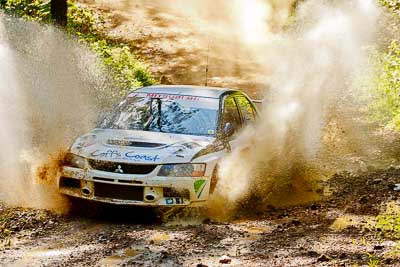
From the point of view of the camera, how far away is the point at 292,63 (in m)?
19.1

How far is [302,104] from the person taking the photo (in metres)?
13.3

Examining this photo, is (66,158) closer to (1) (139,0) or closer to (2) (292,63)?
(2) (292,63)

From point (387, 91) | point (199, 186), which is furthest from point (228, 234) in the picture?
point (387, 91)

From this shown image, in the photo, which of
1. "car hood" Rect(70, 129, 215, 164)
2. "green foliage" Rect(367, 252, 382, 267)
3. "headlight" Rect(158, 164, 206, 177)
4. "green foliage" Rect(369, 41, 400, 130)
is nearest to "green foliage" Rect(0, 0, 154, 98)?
"green foliage" Rect(369, 41, 400, 130)

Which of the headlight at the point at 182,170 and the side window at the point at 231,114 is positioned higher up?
the side window at the point at 231,114

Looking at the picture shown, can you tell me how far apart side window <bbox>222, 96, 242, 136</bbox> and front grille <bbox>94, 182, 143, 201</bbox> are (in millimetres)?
1931

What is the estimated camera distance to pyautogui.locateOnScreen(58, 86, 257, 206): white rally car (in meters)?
7.48

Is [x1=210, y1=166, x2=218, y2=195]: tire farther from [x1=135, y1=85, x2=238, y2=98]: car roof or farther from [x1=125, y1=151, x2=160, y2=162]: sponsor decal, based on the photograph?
[x1=135, y1=85, x2=238, y2=98]: car roof

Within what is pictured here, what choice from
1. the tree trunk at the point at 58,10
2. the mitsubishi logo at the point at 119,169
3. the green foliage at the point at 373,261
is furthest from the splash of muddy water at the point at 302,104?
the tree trunk at the point at 58,10

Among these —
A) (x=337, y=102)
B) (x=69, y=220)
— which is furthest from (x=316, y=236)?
(x=337, y=102)

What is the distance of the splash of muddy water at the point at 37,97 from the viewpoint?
960 centimetres

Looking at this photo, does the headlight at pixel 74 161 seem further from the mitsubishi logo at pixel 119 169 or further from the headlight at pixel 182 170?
the headlight at pixel 182 170

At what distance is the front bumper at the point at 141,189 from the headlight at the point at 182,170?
0.05 m

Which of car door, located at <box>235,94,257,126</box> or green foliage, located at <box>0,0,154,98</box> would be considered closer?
car door, located at <box>235,94,257,126</box>
